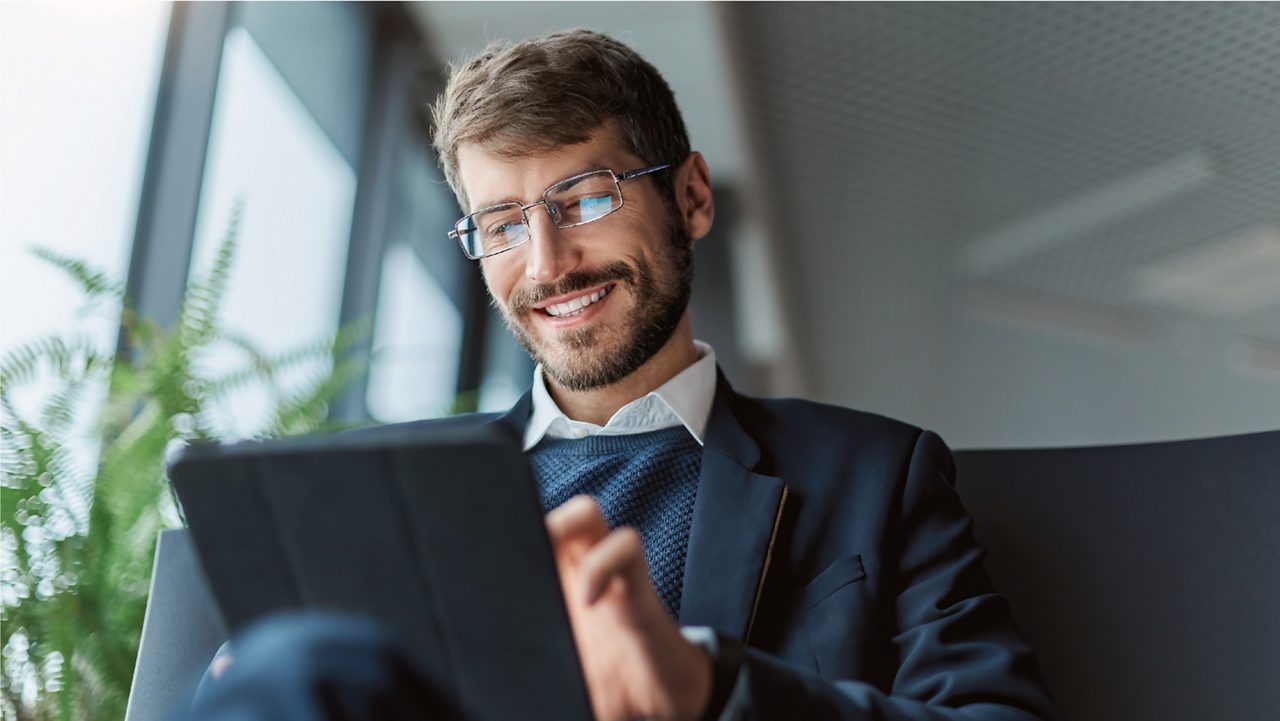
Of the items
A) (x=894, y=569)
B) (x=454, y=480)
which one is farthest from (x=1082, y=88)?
(x=454, y=480)

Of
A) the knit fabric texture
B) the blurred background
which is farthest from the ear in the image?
the blurred background

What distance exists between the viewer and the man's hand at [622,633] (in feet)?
2.56

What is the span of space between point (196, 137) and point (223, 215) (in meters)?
0.24

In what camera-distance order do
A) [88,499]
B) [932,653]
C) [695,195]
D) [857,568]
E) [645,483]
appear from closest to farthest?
[932,653] < [857,568] < [645,483] < [695,195] < [88,499]

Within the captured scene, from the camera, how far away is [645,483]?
142cm

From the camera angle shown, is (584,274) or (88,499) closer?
(584,274)

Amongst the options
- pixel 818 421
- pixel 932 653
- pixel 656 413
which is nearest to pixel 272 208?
pixel 656 413

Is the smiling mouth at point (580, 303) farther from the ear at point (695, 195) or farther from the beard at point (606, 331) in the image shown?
the ear at point (695, 195)

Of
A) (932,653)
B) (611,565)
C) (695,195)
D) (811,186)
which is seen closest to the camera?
(611,565)

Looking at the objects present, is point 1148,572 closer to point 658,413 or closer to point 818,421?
point 818,421

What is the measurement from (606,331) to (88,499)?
968mm

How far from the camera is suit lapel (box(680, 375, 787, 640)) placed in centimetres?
123

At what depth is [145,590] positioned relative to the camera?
1.91 metres

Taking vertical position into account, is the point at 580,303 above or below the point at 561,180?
below
